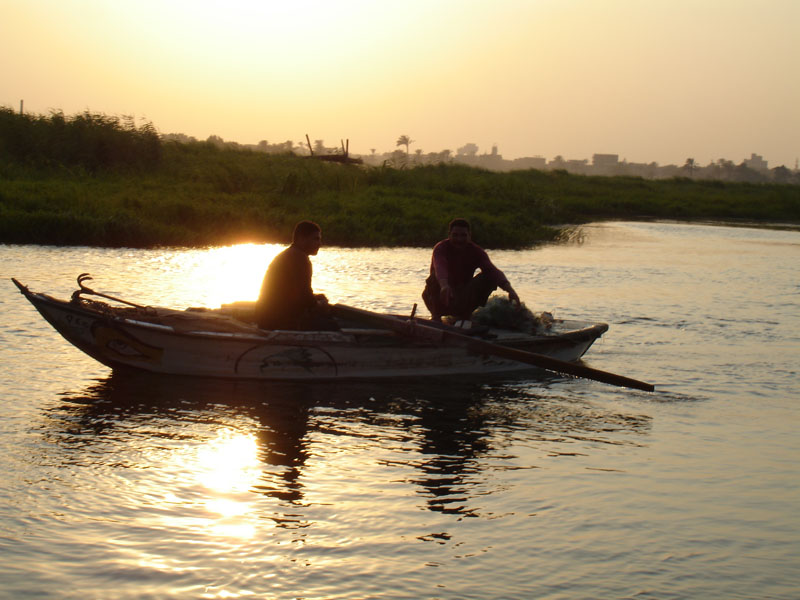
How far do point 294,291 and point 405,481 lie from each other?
8.92ft

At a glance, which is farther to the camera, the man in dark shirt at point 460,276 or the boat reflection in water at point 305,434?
the man in dark shirt at point 460,276

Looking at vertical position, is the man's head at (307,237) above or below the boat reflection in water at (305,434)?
above

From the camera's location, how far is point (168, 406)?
784 centimetres

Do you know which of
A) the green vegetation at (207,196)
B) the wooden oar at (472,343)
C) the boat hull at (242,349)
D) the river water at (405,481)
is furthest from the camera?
the green vegetation at (207,196)

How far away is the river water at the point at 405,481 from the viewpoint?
4738 millimetres

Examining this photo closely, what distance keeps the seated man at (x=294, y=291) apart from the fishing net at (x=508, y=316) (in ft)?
6.65

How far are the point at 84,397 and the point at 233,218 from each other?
14.8m

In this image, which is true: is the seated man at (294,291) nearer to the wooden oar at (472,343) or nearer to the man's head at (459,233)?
the wooden oar at (472,343)

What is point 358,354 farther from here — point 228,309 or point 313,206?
point 313,206

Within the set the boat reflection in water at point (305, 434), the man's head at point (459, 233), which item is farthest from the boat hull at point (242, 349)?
the man's head at point (459, 233)

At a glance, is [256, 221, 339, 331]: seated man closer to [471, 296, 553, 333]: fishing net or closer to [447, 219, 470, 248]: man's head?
[447, 219, 470, 248]: man's head

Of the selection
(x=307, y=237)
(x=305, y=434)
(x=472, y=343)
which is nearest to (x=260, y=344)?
(x=307, y=237)

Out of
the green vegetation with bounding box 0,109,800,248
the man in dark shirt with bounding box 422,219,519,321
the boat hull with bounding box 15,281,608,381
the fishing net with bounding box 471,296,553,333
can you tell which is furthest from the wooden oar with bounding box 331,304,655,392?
the green vegetation with bounding box 0,109,800,248

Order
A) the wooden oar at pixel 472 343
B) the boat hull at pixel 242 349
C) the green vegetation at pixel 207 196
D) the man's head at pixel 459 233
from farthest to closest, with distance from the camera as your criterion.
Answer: the green vegetation at pixel 207 196, the man's head at pixel 459 233, the wooden oar at pixel 472 343, the boat hull at pixel 242 349
